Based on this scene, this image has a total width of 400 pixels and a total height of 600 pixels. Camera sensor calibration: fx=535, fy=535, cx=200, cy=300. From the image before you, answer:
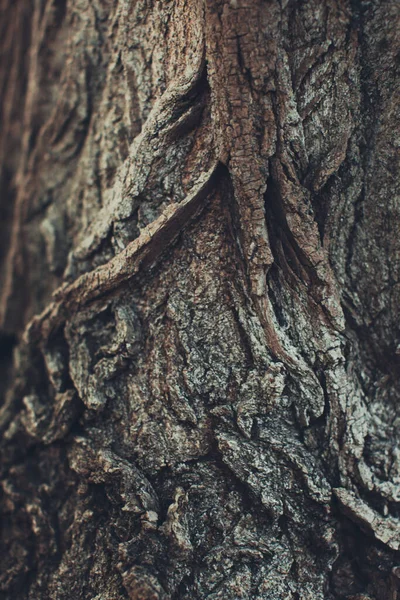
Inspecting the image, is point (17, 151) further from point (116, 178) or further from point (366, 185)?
point (366, 185)

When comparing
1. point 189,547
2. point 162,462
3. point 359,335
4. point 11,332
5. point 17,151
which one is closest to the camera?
point 189,547

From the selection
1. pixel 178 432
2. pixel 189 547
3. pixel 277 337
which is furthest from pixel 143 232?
pixel 189 547

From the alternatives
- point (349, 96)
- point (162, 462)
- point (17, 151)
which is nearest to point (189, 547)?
point (162, 462)

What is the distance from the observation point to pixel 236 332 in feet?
7.11

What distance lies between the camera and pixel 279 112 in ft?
6.69

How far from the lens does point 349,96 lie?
2143 millimetres

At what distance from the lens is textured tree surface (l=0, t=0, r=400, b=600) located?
203cm

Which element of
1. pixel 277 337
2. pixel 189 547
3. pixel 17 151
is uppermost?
pixel 17 151

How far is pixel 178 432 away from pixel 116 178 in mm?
1131

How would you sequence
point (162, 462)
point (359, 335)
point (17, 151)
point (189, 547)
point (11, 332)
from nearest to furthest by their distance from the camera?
point (189, 547), point (162, 462), point (359, 335), point (11, 332), point (17, 151)

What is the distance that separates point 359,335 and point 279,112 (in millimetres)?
975

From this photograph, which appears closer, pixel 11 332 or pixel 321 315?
pixel 321 315

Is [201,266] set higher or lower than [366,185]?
lower

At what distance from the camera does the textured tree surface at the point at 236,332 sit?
80.0 inches
